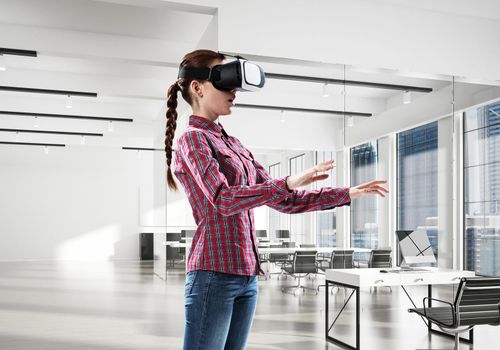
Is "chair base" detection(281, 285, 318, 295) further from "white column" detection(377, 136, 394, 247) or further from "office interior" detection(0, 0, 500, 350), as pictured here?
"white column" detection(377, 136, 394, 247)

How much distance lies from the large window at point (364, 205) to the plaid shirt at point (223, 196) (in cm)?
523

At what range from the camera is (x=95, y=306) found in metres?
7.65

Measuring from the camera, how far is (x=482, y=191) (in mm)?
7039

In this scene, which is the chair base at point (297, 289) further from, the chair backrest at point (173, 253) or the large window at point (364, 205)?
the chair backrest at point (173, 253)

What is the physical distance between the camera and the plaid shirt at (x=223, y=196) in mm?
1059

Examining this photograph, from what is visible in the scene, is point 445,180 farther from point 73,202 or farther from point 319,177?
point 73,202

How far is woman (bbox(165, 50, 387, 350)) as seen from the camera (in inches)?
42.1

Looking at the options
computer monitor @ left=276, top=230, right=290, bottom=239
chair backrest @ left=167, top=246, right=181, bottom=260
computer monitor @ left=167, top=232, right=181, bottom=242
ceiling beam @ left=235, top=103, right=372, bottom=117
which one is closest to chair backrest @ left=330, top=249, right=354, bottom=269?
ceiling beam @ left=235, top=103, right=372, bottom=117

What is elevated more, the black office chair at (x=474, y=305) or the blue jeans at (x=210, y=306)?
the blue jeans at (x=210, y=306)

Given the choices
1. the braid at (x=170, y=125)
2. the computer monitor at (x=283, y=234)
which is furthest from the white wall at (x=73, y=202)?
the braid at (x=170, y=125)

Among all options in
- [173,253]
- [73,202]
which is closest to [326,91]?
[173,253]

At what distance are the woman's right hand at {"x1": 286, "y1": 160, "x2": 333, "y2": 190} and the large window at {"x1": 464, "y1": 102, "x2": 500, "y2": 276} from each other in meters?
6.18

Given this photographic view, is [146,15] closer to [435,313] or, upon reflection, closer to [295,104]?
[295,104]

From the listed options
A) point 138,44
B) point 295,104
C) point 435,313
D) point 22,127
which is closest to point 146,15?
point 138,44
